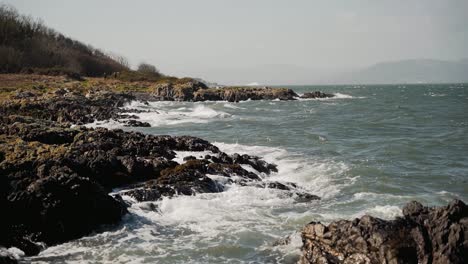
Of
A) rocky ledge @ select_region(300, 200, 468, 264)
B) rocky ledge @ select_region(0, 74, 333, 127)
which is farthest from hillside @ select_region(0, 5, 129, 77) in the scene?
rocky ledge @ select_region(300, 200, 468, 264)

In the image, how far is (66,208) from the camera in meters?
15.1

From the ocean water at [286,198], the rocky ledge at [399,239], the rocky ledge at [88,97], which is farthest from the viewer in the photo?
the rocky ledge at [88,97]

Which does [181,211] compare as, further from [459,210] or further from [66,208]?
[459,210]

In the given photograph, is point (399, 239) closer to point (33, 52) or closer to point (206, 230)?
point (206, 230)

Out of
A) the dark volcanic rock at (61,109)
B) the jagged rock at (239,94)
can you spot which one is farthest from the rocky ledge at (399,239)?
the jagged rock at (239,94)

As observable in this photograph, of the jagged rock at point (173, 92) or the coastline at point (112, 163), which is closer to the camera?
the coastline at point (112, 163)

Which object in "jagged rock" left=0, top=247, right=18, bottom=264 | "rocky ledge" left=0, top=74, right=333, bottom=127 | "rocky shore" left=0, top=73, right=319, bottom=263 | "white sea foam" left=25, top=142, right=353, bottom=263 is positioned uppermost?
"rocky ledge" left=0, top=74, right=333, bottom=127

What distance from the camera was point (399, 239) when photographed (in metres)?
11.1

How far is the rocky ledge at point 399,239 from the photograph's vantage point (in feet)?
34.8

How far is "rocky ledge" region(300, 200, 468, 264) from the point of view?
10617 mm

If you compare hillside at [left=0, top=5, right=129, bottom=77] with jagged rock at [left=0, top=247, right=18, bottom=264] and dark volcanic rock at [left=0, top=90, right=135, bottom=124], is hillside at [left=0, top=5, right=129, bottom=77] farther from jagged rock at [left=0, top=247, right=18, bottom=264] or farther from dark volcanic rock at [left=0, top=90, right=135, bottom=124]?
jagged rock at [left=0, top=247, right=18, bottom=264]

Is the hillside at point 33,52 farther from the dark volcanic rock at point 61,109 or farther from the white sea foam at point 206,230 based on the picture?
the white sea foam at point 206,230

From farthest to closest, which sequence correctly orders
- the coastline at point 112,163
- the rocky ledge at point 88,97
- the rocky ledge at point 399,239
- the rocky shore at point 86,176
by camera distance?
the rocky ledge at point 88,97 < the coastline at point 112,163 < the rocky shore at point 86,176 < the rocky ledge at point 399,239

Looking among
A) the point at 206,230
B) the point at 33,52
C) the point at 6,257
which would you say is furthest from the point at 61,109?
the point at 33,52
